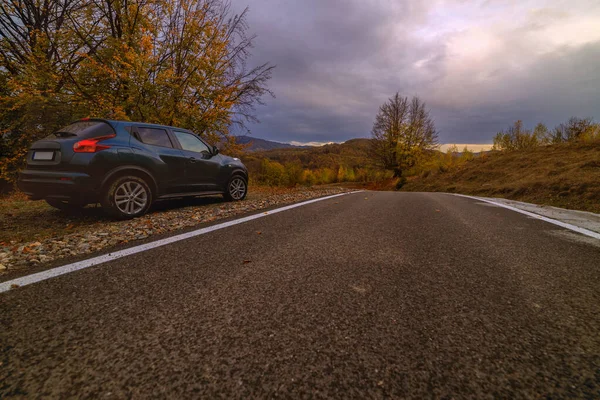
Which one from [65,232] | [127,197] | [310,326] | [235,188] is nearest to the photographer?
[310,326]

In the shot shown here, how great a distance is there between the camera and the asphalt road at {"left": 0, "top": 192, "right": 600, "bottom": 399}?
101 centimetres

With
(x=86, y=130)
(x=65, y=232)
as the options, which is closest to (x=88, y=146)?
(x=86, y=130)

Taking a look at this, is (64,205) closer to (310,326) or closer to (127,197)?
(127,197)

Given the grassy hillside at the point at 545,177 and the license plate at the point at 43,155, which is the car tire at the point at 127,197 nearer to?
the license plate at the point at 43,155

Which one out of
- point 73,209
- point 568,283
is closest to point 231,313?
point 568,283

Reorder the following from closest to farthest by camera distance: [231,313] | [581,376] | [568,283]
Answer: [581,376]
[231,313]
[568,283]

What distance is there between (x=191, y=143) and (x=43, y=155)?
8.18 ft

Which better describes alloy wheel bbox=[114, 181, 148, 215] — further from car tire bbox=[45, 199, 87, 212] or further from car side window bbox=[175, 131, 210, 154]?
car side window bbox=[175, 131, 210, 154]

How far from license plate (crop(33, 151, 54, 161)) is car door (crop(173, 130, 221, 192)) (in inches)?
82.0

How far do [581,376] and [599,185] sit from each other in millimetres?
9164

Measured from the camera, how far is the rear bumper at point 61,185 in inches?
154

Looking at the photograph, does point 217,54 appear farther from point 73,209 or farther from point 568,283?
point 568,283

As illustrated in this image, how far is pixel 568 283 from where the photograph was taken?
6.40 ft

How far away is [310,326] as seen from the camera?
1.39 m
